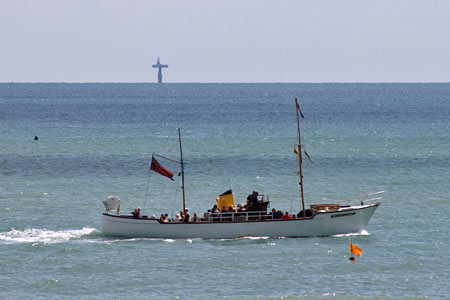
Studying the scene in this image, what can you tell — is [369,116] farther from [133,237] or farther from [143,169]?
[133,237]

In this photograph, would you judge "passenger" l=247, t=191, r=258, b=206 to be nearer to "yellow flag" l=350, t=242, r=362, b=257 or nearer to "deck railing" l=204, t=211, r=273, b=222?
"deck railing" l=204, t=211, r=273, b=222

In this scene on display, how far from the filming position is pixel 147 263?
156 ft

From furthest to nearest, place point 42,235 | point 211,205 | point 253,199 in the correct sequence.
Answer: point 211,205 → point 42,235 → point 253,199

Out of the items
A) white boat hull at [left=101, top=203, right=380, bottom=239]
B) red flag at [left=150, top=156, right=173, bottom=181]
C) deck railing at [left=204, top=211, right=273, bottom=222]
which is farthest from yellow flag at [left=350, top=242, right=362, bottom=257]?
red flag at [left=150, top=156, right=173, bottom=181]

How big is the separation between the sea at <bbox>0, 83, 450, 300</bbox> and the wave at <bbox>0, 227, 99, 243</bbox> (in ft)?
0.39

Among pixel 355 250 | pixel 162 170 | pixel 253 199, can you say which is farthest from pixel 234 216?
pixel 355 250

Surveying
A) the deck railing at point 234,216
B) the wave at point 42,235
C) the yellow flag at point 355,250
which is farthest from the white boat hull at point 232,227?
the yellow flag at point 355,250

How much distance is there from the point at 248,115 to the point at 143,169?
9630 cm

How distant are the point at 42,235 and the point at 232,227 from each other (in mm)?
11945

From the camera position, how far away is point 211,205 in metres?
64.4

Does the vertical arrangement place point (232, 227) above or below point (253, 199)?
below

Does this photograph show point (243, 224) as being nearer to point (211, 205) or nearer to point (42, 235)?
point (211, 205)

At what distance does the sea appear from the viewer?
4344 cm

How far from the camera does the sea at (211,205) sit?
4344 cm
